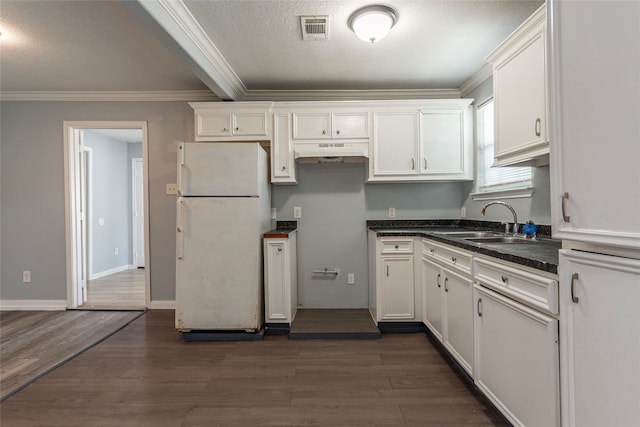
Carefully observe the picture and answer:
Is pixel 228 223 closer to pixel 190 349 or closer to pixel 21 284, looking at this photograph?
pixel 190 349

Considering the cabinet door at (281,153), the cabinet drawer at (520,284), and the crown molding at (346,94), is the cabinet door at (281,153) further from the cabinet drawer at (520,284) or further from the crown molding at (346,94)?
the cabinet drawer at (520,284)

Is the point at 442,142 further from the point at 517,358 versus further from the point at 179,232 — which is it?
the point at 179,232

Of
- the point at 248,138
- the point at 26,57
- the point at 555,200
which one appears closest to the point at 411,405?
the point at 555,200

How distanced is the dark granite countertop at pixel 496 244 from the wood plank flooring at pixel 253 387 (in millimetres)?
933

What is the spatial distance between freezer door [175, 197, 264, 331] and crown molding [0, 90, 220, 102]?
1.47 metres

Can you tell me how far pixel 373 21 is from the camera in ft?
6.84

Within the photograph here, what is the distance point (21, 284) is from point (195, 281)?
256 centimetres

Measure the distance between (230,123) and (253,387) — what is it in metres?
2.44

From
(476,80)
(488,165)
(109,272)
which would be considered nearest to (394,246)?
(488,165)

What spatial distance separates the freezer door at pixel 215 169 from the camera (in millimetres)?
2682

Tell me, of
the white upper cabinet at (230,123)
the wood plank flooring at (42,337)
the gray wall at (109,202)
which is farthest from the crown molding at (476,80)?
the gray wall at (109,202)

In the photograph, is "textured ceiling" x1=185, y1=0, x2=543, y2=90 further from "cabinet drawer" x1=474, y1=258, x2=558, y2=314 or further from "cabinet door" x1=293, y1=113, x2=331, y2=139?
"cabinet drawer" x1=474, y1=258, x2=558, y2=314

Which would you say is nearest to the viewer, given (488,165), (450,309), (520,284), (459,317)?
(520,284)

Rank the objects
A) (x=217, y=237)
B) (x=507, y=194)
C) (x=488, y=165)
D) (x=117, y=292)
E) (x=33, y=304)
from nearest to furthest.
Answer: (x=507, y=194) < (x=217, y=237) < (x=488, y=165) < (x=33, y=304) < (x=117, y=292)
